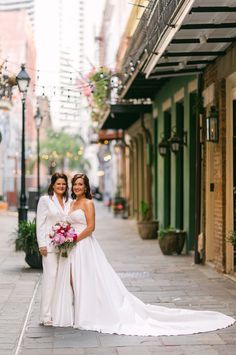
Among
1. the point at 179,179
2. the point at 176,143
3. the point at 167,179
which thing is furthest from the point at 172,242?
the point at 167,179

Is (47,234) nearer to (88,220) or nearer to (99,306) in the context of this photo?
(88,220)

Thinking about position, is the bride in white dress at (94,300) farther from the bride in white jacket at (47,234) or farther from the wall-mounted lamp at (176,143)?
the wall-mounted lamp at (176,143)

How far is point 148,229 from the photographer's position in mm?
21547

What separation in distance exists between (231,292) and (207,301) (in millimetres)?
955

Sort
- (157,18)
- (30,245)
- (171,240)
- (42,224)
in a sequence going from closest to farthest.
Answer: (42,224) < (157,18) < (30,245) < (171,240)

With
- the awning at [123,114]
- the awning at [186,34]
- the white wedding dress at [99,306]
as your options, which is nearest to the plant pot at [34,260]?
the awning at [186,34]

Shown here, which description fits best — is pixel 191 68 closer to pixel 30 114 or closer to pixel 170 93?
pixel 170 93

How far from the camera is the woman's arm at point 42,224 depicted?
→ 8.62 metres

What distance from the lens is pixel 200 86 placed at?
15320 millimetres

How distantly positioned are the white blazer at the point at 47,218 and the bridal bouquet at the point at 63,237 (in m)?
0.15

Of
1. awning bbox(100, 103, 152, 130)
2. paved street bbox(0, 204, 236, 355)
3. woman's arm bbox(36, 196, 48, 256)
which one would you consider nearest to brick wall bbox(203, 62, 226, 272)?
paved street bbox(0, 204, 236, 355)

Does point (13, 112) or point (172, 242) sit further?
point (13, 112)

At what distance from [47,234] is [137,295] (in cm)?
269

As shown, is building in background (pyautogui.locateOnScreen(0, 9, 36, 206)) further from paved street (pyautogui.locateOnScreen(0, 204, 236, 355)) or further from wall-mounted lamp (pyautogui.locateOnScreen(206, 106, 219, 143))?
wall-mounted lamp (pyautogui.locateOnScreen(206, 106, 219, 143))
